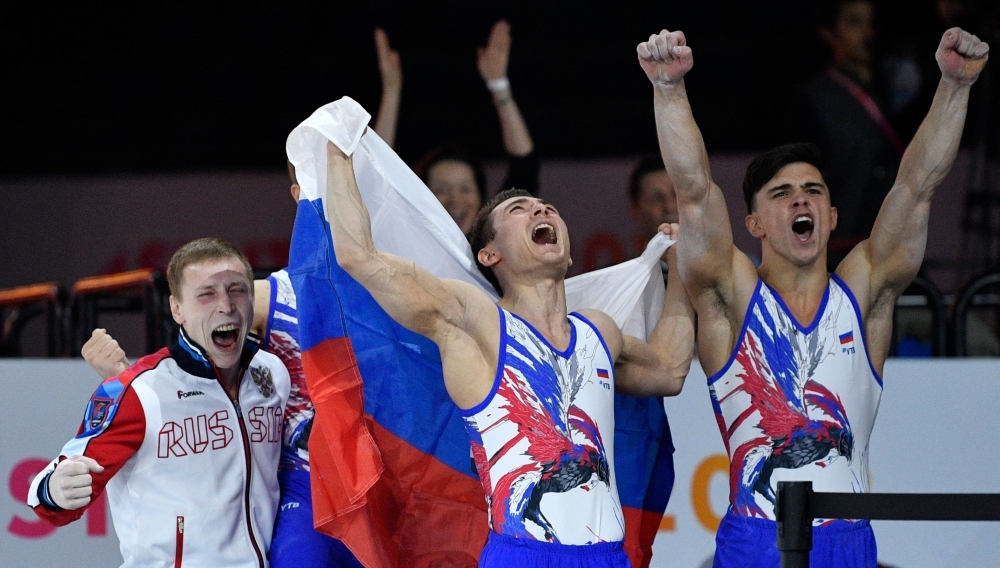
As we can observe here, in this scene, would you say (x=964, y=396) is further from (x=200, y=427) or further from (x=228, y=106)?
(x=228, y=106)

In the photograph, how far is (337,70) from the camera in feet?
23.3

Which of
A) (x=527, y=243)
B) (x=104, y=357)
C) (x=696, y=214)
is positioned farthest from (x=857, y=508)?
(x=104, y=357)

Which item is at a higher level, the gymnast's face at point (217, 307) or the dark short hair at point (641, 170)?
the dark short hair at point (641, 170)

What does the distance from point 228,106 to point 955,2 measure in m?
4.06

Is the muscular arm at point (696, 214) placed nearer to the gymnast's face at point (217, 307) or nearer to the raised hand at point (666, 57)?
the raised hand at point (666, 57)

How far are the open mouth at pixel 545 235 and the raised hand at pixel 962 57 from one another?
1179 millimetres

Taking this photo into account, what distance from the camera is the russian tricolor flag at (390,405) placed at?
3285 millimetres

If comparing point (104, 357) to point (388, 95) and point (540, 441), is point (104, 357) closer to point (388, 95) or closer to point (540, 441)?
point (540, 441)

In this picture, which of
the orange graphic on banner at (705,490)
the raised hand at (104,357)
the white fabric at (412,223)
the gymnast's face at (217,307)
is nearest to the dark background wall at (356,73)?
the orange graphic on banner at (705,490)

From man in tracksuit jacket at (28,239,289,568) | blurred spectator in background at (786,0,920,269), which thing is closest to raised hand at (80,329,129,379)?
man in tracksuit jacket at (28,239,289,568)

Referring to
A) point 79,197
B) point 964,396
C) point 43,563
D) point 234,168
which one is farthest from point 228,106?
point 964,396

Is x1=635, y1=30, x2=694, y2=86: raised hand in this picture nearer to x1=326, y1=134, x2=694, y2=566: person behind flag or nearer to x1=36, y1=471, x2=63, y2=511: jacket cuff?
x1=326, y1=134, x2=694, y2=566: person behind flag

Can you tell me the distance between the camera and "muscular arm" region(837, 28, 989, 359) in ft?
11.1

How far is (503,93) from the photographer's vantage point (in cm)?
518
